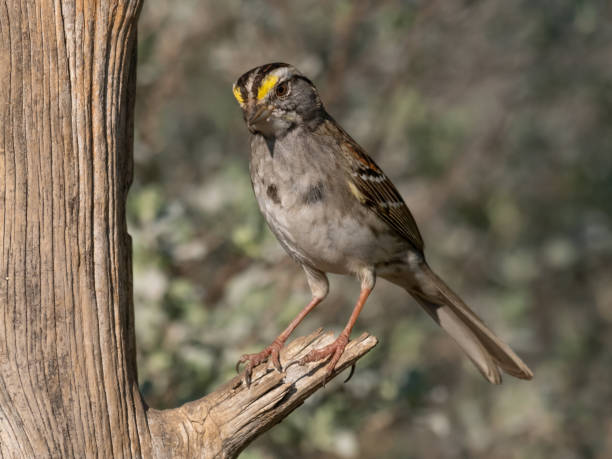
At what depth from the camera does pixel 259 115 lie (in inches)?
148

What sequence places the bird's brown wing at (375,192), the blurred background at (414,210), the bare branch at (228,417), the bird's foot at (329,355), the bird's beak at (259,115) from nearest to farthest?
the bare branch at (228,417) < the bird's foot at (329,355) < the bird's beak at (259,115) < the bird's brown wing at (375,192) < the blurred background at (414,210)

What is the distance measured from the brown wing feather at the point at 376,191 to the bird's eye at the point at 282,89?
1.32 feet

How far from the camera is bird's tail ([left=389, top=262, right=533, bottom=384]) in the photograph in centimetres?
430

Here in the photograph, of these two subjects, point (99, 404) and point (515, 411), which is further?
point (515, 411)

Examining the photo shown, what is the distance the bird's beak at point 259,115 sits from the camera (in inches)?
147

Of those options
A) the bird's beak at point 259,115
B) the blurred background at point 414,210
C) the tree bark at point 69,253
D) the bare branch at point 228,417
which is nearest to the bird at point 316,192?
the bird's beak at point 259,115

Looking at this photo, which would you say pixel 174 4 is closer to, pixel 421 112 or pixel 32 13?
pixel 421 112

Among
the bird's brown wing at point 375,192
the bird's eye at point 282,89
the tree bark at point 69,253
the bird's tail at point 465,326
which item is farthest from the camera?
the bird's tail at point 465,326

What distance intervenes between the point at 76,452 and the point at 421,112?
4415mm

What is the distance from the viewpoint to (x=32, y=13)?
2848mm

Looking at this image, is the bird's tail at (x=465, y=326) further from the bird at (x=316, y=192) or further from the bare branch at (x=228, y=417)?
the bare branch at (x=228, y=417)

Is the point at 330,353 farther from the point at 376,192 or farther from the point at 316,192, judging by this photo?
the point at 376,192

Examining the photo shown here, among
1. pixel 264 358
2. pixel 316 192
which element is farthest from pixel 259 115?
pixel 264 358

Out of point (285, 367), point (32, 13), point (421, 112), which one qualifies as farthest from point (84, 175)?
point (421, 112)
